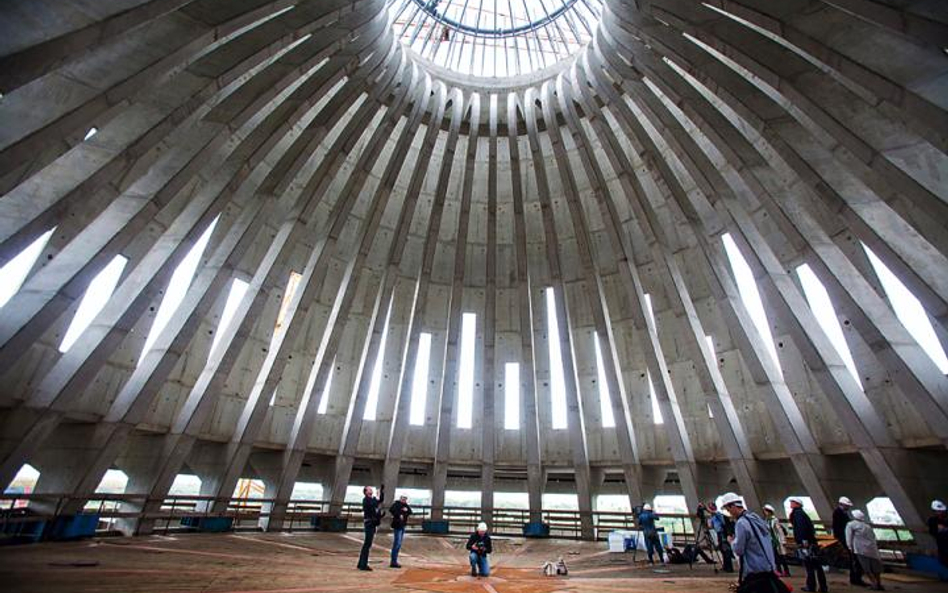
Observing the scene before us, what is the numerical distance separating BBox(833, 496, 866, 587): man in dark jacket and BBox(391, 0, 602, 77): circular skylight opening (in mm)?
16934

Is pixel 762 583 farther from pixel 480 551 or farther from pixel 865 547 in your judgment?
pixel 865 547

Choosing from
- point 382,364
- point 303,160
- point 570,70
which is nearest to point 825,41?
point 570,70

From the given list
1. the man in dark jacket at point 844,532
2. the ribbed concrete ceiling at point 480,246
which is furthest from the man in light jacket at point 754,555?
the ribbed concrete ceiling at point 480,246

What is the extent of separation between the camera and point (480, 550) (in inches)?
362

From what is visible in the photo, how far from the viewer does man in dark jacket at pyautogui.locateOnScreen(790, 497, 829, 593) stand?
814cm

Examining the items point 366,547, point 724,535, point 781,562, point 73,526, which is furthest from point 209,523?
point 781,562

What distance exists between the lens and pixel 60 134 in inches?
357

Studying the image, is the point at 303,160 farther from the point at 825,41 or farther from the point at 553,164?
the point at 825,41

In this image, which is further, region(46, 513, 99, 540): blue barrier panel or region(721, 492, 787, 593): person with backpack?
region(46, 513, 99, 540): blue barrier panel

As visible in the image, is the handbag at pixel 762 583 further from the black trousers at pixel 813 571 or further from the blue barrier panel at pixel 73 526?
the blue barrier panel at pixel 73 526

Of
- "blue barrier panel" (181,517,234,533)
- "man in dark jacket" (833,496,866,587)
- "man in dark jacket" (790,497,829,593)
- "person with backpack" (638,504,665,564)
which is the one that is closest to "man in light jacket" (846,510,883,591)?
"man in dark jacket" (833,496,866,587)

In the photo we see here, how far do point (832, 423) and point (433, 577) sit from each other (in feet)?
45.4

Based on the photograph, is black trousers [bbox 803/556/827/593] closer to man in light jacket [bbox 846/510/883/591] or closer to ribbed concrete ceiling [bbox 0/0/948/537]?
man in light jacket [bbox 846/510/883/591]

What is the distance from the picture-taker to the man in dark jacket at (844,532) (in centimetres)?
912
